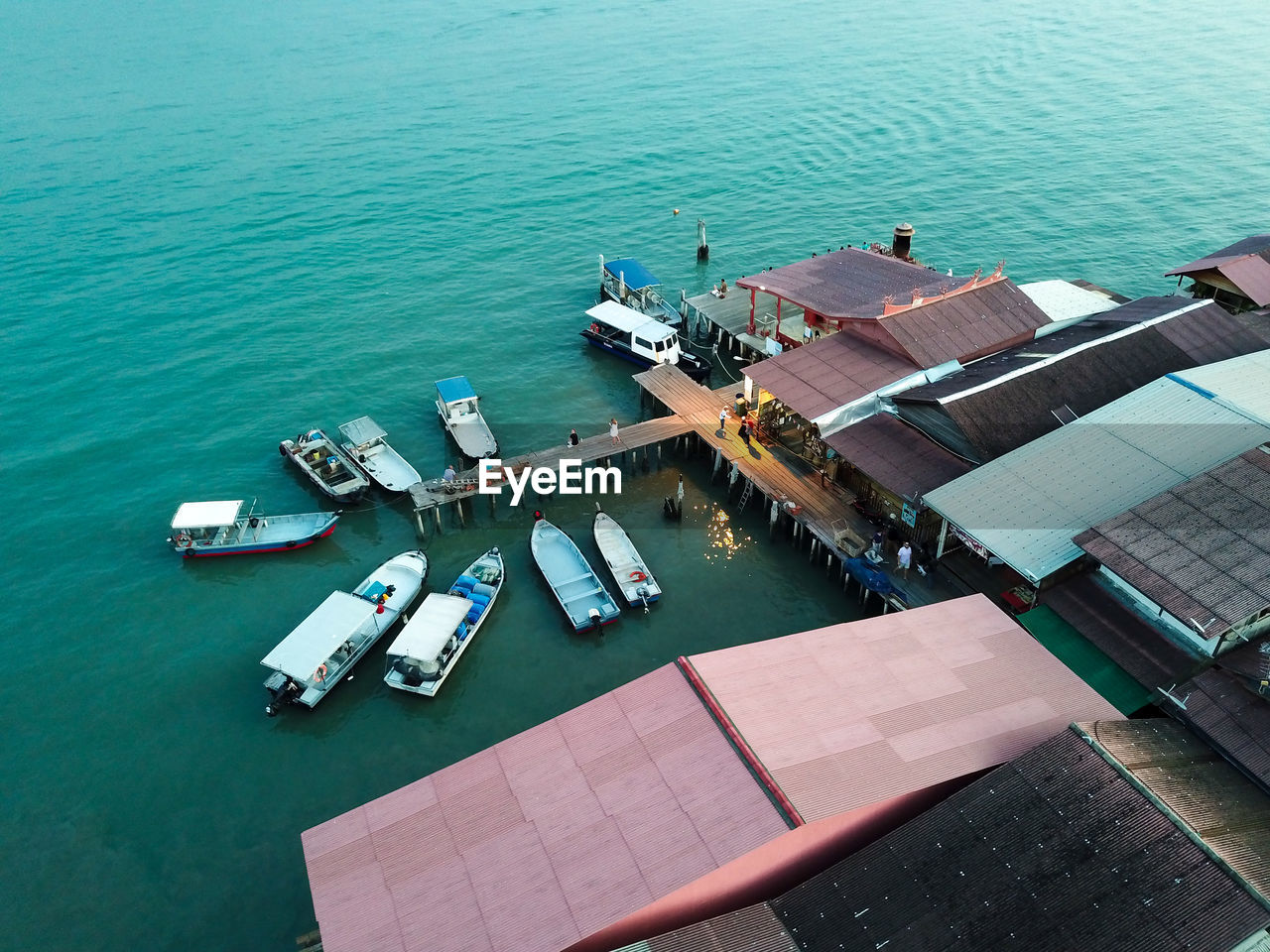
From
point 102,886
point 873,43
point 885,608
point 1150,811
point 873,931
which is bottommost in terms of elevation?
point 102,886

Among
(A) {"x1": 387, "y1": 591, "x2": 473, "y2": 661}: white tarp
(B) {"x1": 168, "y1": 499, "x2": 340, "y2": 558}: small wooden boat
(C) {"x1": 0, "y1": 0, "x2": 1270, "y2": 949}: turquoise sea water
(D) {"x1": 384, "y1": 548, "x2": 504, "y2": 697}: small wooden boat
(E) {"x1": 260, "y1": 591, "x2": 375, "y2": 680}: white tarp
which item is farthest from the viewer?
(B) {"x1": 168, "y1": 499, "x2": 340, "y2": 558}: small wooden boat

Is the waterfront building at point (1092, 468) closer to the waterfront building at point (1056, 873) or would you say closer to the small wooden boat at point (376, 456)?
the waterfront building at point (1056, 873)

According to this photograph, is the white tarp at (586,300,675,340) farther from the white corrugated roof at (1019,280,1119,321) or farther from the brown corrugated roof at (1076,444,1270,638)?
the brown corrugated roof at (1076,444,1270,638)

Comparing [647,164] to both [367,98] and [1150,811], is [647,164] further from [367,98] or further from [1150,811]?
[1150,811]

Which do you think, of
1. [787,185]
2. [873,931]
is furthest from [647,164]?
[873,931]

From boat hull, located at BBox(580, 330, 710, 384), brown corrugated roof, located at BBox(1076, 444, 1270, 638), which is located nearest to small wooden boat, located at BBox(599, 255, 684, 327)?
boat hull, located at BBox(580, 330, 710, 384)

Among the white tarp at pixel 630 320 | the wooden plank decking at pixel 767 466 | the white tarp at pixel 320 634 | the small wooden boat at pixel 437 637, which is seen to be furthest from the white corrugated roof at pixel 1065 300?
the white tarp at pixel 320 634

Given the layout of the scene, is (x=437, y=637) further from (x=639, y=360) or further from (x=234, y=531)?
(x=639, y=360)
